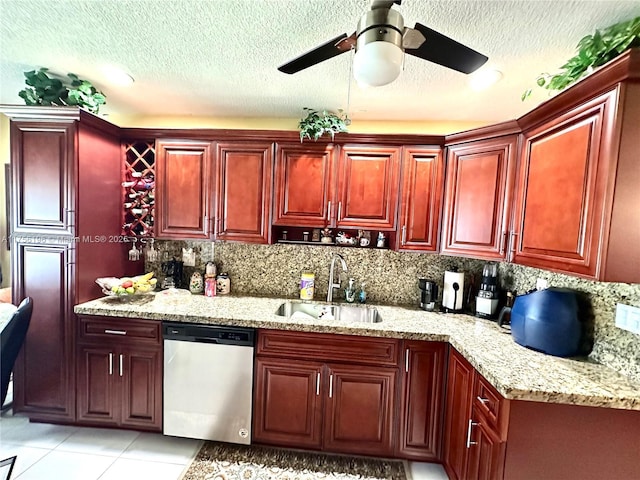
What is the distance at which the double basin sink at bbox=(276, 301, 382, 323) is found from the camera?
90.4 inches

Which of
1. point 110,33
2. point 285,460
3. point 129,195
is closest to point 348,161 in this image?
point 110,33

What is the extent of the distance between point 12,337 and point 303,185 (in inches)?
78.2

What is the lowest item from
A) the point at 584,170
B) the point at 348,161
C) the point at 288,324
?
the point at 288,324

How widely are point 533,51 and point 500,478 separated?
2066mm

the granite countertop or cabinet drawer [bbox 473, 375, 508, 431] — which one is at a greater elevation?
the granite countertop

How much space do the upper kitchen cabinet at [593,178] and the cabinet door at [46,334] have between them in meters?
2.89

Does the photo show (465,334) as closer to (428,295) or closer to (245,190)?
(428,295)

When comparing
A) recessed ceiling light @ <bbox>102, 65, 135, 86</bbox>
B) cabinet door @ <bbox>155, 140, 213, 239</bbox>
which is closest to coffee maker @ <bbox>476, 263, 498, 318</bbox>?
cabinet door @ <bbox>155, 140, 213, 239</bbox>

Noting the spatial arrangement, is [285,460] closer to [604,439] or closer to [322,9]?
[604,439]

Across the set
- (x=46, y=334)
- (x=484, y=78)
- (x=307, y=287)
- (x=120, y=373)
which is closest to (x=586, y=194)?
(x=484, y=78)

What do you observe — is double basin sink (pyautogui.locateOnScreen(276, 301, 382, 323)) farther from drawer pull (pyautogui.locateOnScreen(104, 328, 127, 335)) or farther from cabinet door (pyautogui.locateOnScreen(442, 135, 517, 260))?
drawer pull (pyautogui.locateOnScreen(104, 328, 127, 335))

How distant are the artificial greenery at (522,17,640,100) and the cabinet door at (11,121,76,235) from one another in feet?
9.41

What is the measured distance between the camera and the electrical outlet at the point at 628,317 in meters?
1.25

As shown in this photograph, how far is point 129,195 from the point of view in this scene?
234 cm
